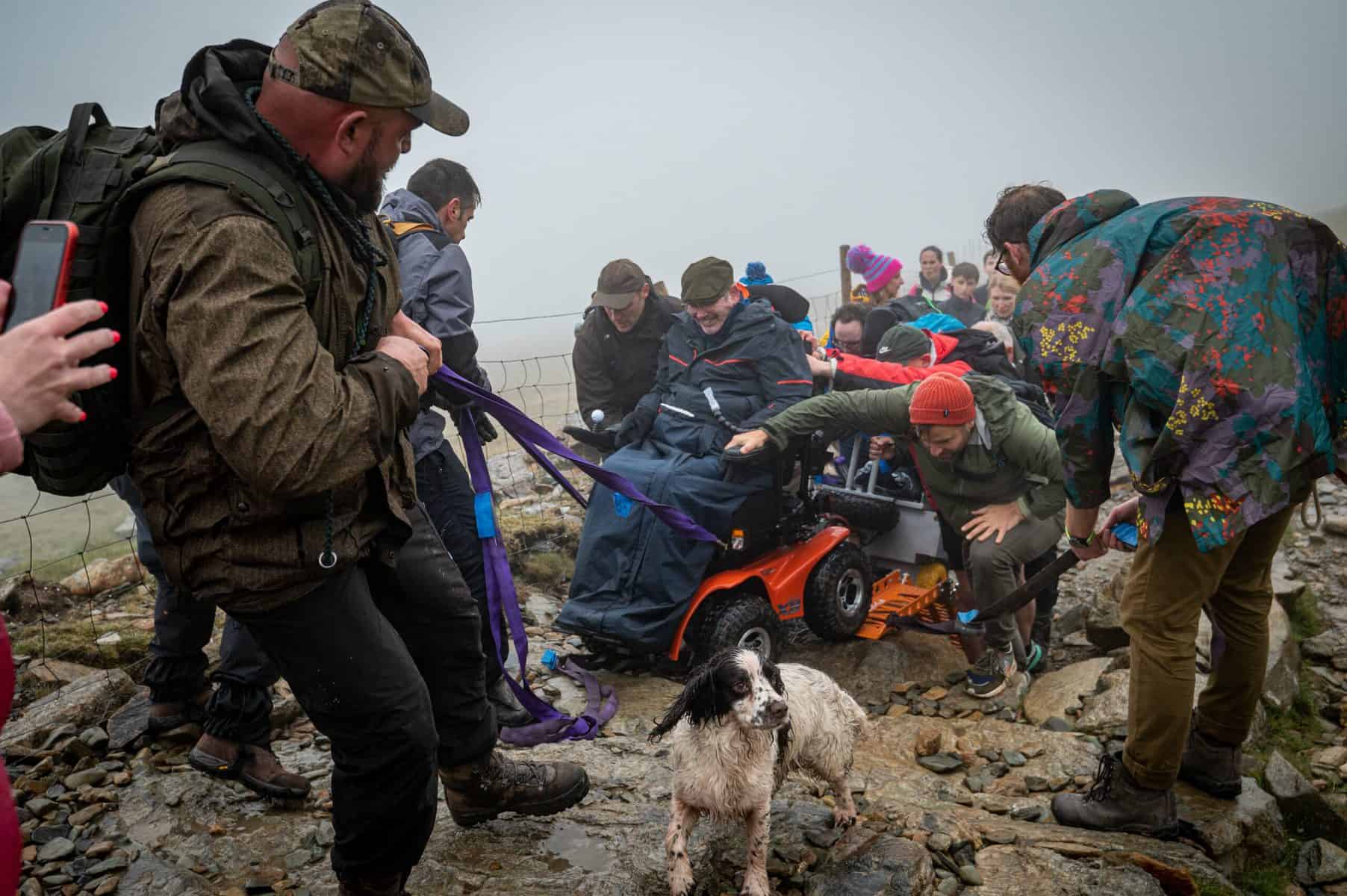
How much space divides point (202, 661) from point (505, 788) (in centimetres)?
169

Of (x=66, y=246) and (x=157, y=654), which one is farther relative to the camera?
(x=157, y=654)

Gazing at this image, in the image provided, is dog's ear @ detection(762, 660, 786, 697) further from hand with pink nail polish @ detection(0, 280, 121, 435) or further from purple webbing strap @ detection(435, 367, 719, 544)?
hand with pink nail polish @ detection(0, 280, 121, 435)

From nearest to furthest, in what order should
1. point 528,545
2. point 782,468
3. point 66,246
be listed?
point 66,246, point 782,468, point 528,545

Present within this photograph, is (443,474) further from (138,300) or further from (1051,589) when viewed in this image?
(1051,589)

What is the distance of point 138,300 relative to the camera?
1.93 meters

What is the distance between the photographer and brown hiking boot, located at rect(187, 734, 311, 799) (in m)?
3.63

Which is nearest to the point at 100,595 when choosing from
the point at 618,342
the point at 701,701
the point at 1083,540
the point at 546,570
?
the point at 546,570

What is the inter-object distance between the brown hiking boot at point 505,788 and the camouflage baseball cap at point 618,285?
13.9 ft

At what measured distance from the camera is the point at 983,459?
536cm

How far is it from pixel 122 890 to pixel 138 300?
220cm

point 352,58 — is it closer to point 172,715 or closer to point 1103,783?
point 172,715

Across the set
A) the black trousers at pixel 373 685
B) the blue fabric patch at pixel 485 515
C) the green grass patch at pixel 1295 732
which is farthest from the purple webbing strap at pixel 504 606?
the green grass patch at pixel 1295 732

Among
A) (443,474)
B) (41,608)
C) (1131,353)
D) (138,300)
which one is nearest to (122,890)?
(443,474)

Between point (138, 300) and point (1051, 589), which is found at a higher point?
point (138, 300)
